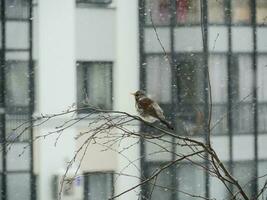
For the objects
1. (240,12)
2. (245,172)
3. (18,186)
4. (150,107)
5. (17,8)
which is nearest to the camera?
(150,107)

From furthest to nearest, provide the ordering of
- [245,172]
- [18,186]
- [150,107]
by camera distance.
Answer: [245,172] < [18,186] < [150,107]

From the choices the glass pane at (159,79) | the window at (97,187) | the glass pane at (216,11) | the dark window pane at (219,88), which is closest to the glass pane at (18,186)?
the window at (97,187)

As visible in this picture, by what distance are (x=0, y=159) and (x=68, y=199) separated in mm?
405

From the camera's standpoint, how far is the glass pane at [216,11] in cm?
316

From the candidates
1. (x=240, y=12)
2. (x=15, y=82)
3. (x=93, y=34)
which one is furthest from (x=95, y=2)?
(x=240, y=12)

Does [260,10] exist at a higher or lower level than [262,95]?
higher

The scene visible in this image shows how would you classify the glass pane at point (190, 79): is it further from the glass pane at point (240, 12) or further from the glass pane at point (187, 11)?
the glass pane at point (240, 12)

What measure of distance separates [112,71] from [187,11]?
50 centimetres

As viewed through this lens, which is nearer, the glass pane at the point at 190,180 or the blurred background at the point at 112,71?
the blurred background at the point at 112,71

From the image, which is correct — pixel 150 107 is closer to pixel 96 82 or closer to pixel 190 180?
pixel 96 82

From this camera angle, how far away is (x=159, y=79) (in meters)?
3.18

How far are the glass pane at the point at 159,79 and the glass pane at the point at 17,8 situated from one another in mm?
680

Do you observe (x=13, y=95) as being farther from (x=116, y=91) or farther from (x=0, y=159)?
(x=116, y=91)

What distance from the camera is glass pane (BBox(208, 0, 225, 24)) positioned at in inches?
124
